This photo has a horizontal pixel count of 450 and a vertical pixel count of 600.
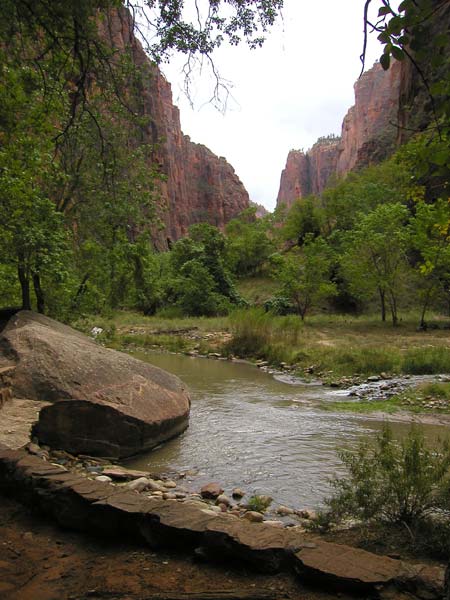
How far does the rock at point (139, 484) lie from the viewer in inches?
213

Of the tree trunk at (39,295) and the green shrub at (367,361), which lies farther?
the green shrub at (367,361)

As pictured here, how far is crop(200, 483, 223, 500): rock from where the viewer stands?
5.51m

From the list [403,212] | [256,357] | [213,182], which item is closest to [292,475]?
[256,357]

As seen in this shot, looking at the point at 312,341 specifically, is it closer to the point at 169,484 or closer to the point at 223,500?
the point at 169,484

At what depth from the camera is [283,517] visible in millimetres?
5016

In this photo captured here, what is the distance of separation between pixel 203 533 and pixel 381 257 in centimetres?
2458

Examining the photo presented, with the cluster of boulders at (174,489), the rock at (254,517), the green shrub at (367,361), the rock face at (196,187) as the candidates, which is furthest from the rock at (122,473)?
the rock face at (196,187)

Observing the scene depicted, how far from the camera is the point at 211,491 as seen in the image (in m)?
5.53

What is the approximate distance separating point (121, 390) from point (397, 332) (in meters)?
18.6

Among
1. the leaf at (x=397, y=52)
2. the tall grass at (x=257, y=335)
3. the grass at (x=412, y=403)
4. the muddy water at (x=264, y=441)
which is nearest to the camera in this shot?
the leaf at (x=397, y=52)

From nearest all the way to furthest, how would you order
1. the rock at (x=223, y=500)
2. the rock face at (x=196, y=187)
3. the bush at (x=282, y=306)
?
the rock at (x=223, y=500), the bush at (x=282, y=306), the rock face at (x=196, y=187)

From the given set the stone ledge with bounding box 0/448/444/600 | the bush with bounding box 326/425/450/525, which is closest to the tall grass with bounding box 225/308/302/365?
the bush with bounding box 326/425/450/525

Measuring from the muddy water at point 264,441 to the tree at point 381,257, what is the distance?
45.6 feet

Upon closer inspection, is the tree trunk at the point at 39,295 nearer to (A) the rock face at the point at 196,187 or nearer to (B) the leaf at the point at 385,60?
(B) the leaf at the point at 385,60
